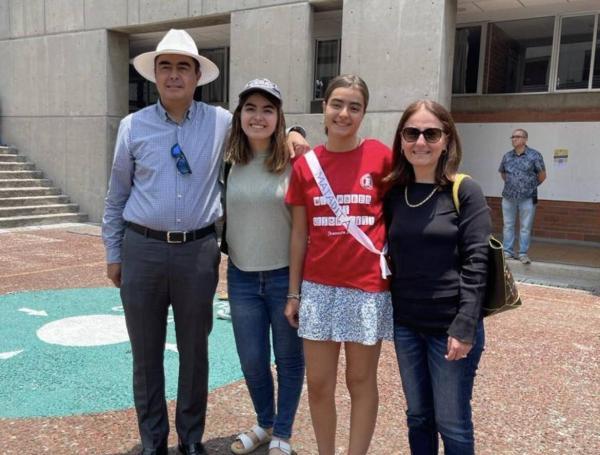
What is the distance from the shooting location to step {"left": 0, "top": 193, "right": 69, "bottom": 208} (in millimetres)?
12438

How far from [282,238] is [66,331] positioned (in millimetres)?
3228

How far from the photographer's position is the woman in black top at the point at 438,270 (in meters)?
2.24

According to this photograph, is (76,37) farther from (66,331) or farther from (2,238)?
(66,331)

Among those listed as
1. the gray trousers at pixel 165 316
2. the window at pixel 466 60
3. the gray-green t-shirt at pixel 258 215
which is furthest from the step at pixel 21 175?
the gray-green t-shirt at pixel 258 215

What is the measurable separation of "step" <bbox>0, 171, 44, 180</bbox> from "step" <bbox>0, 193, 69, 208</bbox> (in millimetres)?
827

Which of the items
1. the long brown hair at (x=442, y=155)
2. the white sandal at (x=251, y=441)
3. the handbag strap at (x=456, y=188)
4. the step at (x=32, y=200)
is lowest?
the white sandal at (x=251, y=441)

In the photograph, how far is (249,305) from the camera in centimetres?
298

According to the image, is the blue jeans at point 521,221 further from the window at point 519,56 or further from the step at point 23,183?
the step at point 23,183

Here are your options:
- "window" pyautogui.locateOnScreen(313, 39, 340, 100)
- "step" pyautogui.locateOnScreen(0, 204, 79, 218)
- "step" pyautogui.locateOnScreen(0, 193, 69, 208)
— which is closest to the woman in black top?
"window" pyautogui.locateOnScreen(313, 39, 340, 100)

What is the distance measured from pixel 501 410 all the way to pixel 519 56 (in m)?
9.08

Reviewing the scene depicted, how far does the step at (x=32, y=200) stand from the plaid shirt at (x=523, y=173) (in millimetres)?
9832

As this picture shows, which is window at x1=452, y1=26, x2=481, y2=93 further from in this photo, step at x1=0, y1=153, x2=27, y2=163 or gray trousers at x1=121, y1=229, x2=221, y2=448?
step at x1=0, y1=153, x2=27, y2=163

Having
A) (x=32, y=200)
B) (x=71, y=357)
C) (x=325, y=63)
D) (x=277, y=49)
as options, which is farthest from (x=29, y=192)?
(x=71, y=357)

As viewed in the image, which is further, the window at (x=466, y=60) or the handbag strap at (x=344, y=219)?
the window at (x=466, y=60)
